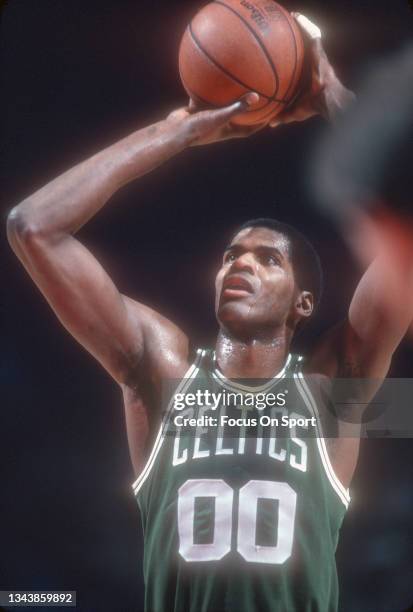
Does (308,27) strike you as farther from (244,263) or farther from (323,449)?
(323,449)

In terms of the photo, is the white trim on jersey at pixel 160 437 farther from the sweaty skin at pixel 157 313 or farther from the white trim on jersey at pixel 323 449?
the white trim on jersey at pixel 323 449

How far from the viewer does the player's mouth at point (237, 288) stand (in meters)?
1.75

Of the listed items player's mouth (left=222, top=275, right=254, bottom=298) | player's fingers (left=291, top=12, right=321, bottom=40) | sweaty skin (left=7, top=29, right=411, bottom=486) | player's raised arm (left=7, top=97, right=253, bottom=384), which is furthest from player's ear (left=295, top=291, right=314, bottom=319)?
player's fingers (left=291, top=12, right=321, bottom=40)

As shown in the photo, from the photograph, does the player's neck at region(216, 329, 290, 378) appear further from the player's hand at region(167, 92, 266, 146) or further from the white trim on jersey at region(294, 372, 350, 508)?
the player's hand at region(167, 92, 266, 146)

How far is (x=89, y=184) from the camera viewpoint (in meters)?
1.63

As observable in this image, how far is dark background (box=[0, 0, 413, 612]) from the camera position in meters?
1.77

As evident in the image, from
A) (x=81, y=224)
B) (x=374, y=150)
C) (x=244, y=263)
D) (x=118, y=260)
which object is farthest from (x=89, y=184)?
(x=374, y=150)

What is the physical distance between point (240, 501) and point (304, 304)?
19.1 inches

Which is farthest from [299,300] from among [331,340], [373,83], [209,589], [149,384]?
[209,589]

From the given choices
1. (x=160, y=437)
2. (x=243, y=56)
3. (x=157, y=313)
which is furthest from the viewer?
(x=157, y=313)

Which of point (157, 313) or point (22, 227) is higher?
point (22, 227)

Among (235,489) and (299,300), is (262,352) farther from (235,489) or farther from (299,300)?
(235,489)

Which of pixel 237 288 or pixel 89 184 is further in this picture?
pixel 237 288

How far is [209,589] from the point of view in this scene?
1.56 metres
